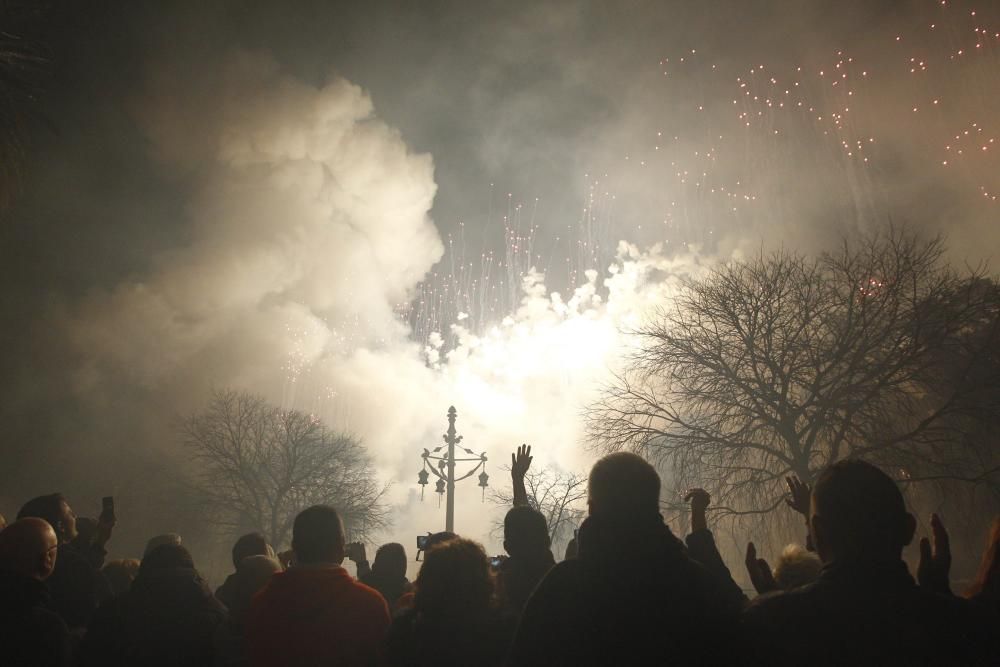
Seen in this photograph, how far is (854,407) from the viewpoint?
13.5 m

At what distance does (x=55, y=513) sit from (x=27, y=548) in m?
2.04

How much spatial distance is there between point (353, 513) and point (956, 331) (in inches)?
1109

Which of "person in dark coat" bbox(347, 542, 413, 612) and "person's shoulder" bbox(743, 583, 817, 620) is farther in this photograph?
"person in dark coat" bbox(347, 542, 413, 612)

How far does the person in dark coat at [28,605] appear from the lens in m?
2.91

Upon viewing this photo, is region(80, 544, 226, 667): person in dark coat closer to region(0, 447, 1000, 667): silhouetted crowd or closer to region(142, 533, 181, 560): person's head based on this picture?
region(0, 447, 1000, 667): silhouetted crowd

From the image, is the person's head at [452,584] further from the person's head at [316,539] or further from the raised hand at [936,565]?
the raised hand at [936,565]

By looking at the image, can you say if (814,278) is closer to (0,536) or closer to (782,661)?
(782,661)

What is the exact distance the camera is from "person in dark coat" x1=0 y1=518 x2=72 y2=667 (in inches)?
115

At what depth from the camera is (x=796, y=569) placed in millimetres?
3527

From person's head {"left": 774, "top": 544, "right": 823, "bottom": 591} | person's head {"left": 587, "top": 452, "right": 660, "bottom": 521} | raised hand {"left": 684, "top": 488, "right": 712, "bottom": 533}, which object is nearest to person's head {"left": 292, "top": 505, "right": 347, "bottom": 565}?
person's head {"left": 587, "top": 452, "right": 660, "bottom": 521}

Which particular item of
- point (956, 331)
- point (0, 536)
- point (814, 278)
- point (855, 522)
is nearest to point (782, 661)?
point (855, 522)

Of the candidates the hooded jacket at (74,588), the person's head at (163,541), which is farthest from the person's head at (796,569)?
the hooded jacket at (74,588)

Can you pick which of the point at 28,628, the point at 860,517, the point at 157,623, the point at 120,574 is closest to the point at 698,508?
the point at 860,517

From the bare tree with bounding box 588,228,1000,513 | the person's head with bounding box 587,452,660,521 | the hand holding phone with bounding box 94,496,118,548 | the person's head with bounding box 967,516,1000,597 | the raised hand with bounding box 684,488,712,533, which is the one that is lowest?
the person's head with bounding box 967,516,1000,597
